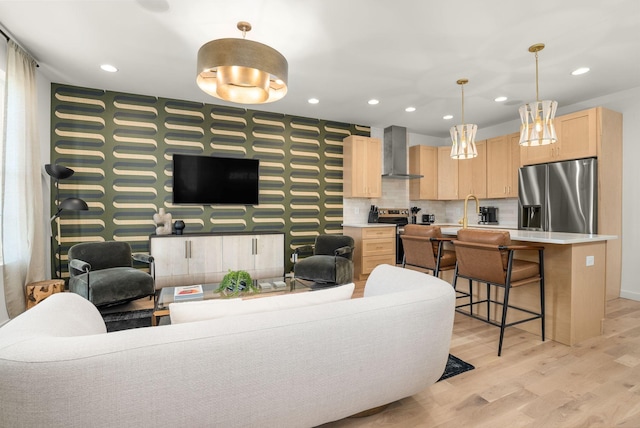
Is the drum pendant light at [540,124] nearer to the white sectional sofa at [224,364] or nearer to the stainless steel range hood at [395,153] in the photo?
the white sectional sofa at [224,364]

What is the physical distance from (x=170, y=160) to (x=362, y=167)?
3023 millimetres

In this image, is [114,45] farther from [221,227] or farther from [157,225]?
[221,227]

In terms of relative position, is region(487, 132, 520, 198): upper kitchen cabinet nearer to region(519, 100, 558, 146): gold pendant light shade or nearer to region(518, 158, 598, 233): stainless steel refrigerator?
region(518, 158, 598, 233): stainless steel refrigerator

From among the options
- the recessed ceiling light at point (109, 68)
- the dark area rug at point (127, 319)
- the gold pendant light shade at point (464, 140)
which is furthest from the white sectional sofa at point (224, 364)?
the recessed ceiling light at point (109, 68)

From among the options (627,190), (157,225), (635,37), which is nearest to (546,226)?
(627,190)

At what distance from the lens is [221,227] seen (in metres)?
4.67

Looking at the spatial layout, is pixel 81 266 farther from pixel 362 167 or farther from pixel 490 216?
pixel 490 216

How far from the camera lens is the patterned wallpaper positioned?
155 inches

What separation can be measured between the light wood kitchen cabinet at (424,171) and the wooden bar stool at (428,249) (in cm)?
298

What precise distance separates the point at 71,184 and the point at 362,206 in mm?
4356

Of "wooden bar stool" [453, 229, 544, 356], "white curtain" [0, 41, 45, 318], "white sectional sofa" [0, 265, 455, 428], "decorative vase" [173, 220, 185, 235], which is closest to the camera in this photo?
"white sectional sofa" [0, 265, 455, 428]

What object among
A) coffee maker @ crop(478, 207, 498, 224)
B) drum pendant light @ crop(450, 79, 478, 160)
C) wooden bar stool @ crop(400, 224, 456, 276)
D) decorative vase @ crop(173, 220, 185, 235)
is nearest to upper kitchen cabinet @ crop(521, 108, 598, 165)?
coffee maker @ crop(478, 207, 498, 224)

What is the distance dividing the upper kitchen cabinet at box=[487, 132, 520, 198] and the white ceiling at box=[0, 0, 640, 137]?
94 cm

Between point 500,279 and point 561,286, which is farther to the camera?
point 561,286
